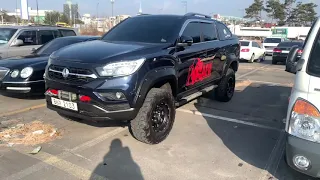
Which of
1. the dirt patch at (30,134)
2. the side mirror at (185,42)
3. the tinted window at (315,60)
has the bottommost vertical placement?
the dirt patch at (30,134)

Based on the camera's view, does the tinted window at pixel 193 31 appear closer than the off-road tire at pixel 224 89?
Yes

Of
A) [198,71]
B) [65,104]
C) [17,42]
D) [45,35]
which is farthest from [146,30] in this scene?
[45,35]

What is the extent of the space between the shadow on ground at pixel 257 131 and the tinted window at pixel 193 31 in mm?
1547

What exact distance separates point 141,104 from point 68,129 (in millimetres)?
1637

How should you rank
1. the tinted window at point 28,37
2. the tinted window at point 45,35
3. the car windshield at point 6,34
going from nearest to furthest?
1. the car windshield at point 6,34
2. the tinted window at point 28,37
3. the tinted window at point 45,35

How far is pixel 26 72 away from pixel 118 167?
378 cm

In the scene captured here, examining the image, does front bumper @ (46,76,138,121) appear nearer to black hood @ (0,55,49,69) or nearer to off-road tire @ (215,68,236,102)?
black hood @ (0,55,49,69)

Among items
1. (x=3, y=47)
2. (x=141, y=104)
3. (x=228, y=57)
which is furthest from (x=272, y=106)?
(x=3, y=47)

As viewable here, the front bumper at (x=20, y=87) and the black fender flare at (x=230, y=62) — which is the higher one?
the black fender flare at (x=230, y=62)

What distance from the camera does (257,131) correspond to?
5152 mm

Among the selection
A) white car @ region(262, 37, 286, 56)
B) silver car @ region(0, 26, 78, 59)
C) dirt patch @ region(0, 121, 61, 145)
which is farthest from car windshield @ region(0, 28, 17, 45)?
white car @ region(262, 37, 286, 56)

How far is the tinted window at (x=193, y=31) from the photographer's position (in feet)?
17.0


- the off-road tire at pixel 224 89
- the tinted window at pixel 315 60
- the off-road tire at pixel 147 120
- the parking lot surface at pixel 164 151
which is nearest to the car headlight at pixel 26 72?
the parking lot surface at pixel 164 151

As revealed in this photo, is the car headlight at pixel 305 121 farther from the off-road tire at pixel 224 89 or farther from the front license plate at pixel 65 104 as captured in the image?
the off-road tire at pixel 224 89
